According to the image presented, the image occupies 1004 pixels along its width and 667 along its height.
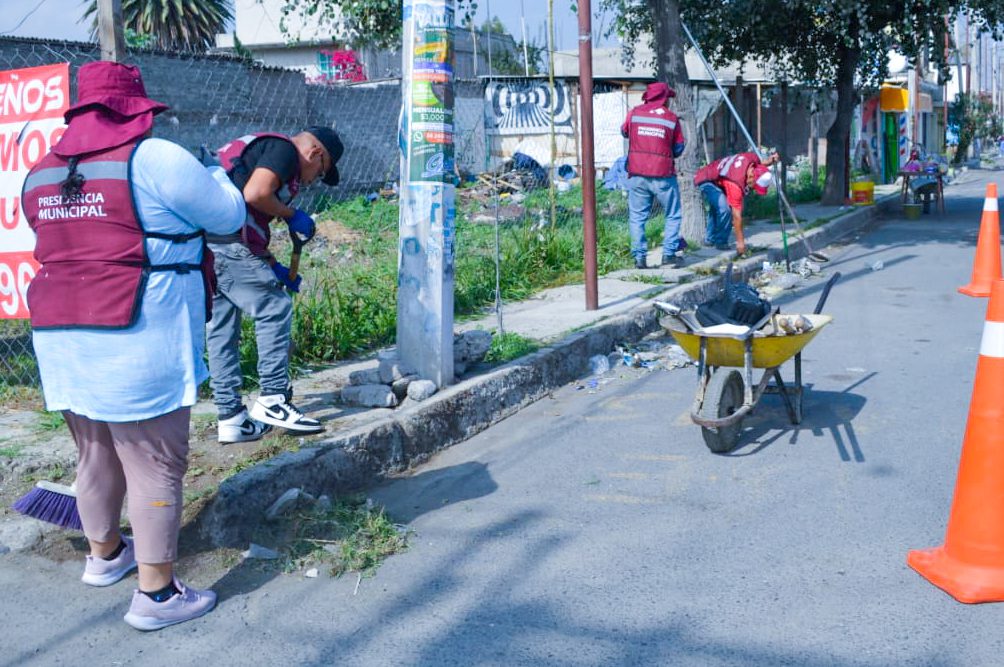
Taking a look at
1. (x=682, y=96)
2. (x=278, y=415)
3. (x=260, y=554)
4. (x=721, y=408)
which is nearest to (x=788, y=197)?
(x=682, y=96)

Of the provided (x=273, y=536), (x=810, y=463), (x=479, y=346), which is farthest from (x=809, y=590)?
(x=479, y=346)

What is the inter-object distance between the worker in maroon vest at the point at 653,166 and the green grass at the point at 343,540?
662cm

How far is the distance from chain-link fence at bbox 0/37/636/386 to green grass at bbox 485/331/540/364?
2293 mm

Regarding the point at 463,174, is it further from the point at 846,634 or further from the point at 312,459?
the point at 846,634

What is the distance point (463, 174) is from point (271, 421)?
49.3 feet

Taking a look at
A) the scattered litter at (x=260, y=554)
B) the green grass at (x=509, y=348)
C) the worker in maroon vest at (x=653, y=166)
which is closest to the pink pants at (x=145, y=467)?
the scattered litter at (x=260, y=554)

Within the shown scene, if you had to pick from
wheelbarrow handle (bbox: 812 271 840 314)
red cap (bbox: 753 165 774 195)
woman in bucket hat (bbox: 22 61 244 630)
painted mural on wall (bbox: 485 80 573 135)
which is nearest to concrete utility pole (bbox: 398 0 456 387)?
wheelbarrow handle (bbox: 812 271 840 314)

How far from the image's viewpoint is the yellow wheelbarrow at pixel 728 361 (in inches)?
205

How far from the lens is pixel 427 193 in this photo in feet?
19.0

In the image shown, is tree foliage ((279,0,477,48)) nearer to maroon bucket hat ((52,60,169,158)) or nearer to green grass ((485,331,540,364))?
green grass ((485,331,540,364))

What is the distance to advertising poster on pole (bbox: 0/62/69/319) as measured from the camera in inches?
219

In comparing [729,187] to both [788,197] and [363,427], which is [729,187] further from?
[788,197]

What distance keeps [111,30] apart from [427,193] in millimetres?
1841

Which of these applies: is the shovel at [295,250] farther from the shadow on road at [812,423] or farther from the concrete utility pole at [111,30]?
the shadow on road at [812,423]
